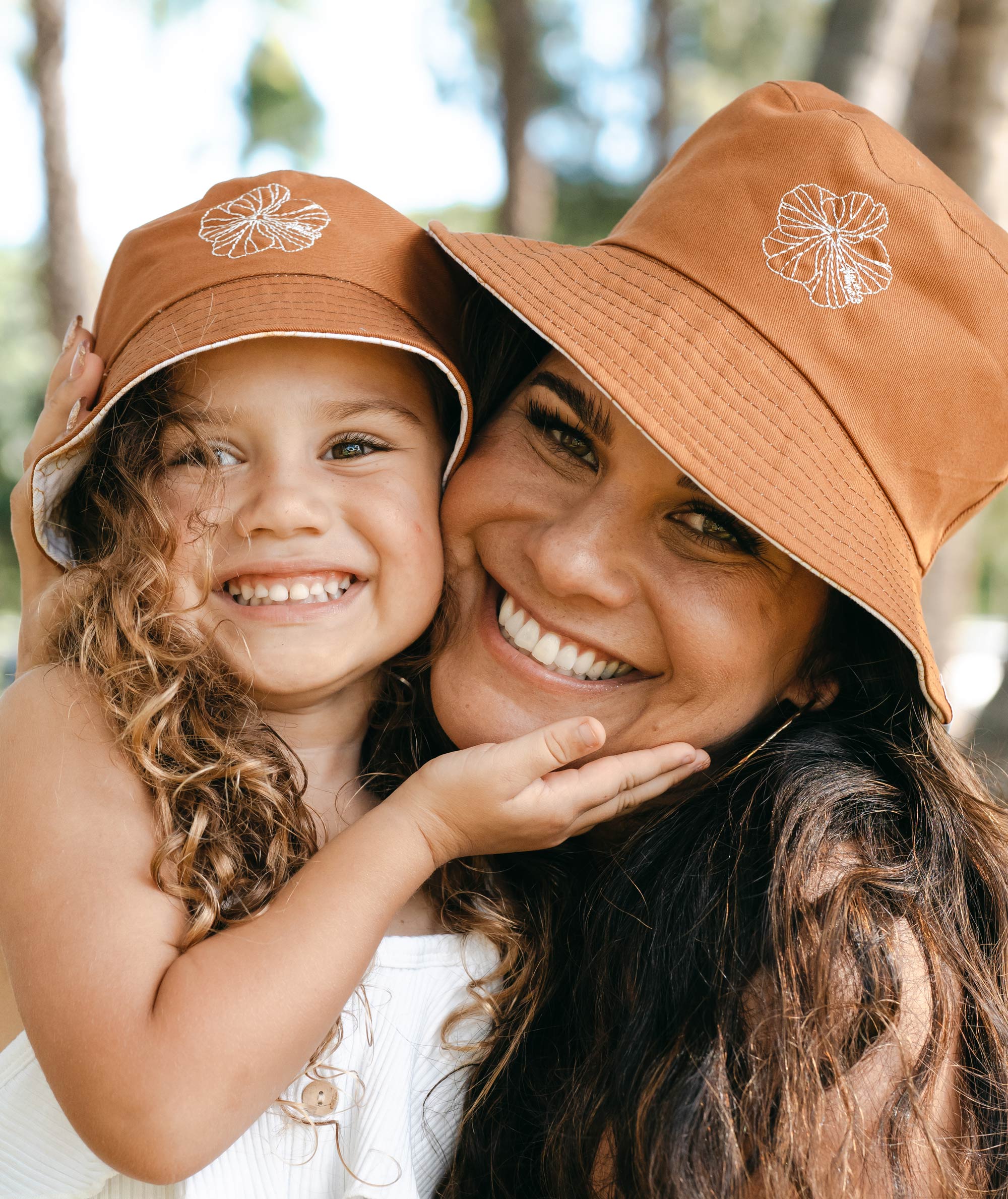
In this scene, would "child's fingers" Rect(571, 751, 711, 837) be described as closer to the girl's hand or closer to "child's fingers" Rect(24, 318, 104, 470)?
the girl's hand

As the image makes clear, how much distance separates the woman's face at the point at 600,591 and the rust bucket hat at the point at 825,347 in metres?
0.19

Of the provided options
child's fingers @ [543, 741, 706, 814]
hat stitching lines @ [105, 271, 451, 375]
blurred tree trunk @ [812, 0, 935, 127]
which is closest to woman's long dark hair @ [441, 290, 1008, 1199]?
child's fingers @ [543, 741, 706, 814]

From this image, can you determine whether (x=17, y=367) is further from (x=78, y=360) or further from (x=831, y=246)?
(x=831, y=246)

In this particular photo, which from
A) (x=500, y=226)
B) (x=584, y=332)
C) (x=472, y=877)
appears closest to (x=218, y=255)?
(x=584, y=332)

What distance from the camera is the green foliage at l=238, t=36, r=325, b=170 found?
2280 centimetres

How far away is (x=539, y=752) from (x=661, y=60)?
15634 mm

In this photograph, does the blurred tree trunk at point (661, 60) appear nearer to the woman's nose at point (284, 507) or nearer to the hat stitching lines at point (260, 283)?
the hat stitching lines at point (260, 283)

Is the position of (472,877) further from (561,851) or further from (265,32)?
(265,32)

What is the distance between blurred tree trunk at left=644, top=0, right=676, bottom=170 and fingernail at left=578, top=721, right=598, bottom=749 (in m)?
12.7

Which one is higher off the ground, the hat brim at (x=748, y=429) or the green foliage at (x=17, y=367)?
the hat brim at (x=748, y=429)

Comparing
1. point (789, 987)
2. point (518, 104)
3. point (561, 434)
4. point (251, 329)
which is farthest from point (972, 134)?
point (518, 104)

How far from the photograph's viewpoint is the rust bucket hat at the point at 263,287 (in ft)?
7.09

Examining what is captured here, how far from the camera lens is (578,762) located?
229 cm

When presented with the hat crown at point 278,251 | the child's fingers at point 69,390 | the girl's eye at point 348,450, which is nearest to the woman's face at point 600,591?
the girl's eye at point 348,450
